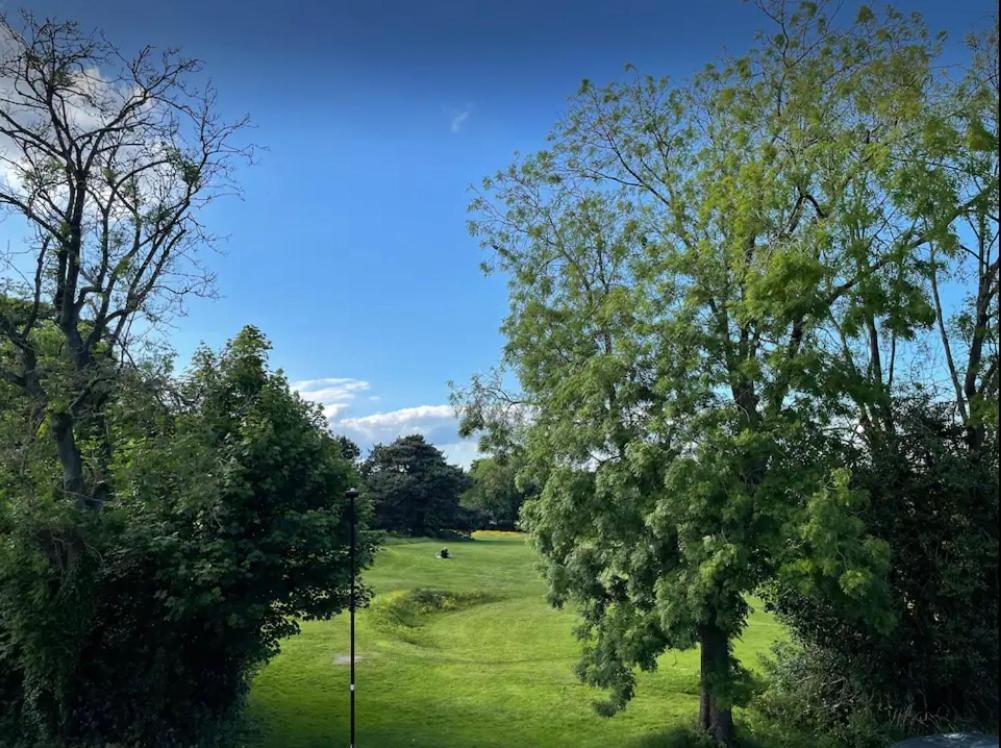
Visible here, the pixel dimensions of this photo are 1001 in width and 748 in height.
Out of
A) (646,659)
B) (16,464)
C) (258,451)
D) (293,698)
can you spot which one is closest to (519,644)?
(293,698)

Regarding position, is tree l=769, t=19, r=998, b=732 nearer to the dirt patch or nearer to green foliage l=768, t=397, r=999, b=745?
green foliage l=768, t=397, r=999, b=745

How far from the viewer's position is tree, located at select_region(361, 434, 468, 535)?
5669 centimetres

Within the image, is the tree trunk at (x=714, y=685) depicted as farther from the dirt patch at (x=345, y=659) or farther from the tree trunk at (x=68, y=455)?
the tree trunk at (x=68, y=455)

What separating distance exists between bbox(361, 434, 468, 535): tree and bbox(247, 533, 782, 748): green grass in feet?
83.6

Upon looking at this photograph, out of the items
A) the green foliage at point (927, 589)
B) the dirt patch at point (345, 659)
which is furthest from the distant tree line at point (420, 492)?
the green foliage at point (927, 589)

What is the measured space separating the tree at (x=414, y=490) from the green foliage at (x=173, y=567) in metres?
41.4

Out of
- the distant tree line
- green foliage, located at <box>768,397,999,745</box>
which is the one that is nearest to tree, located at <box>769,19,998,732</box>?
green foliage, located at <box>768,397,999,745</box>

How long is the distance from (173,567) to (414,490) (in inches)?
1750

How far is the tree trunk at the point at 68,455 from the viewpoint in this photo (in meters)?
13.6

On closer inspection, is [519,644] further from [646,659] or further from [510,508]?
[510,508]

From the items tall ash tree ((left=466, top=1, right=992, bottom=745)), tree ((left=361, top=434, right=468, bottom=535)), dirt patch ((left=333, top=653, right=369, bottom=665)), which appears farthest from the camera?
tree ((left=361, top=434, right=468, bottom=535))

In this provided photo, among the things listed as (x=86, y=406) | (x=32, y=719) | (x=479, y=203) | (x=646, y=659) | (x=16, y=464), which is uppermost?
(x=479, y=203)

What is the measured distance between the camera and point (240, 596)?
519 inches

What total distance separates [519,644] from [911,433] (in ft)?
51.2
